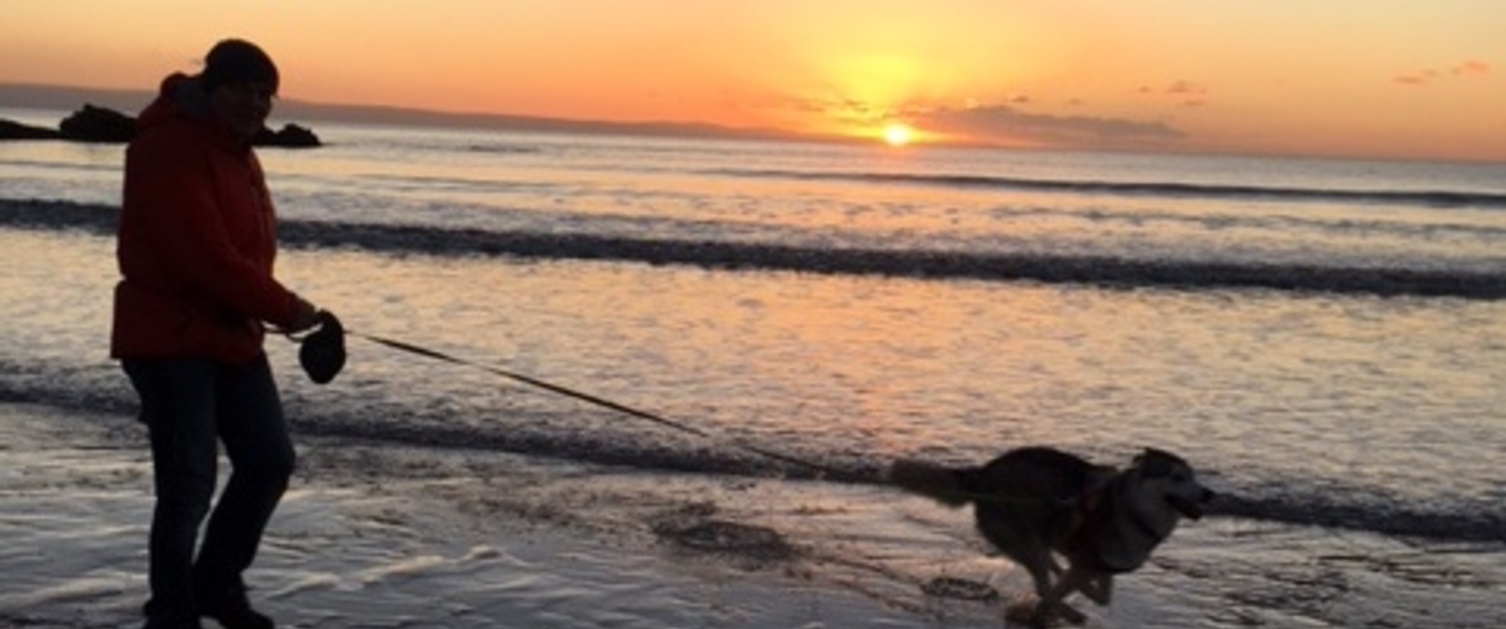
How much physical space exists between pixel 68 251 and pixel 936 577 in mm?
17074

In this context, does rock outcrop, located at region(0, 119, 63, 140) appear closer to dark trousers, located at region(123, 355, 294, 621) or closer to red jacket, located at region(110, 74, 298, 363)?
dark trousers, located at region(123, 355, 294, 621)

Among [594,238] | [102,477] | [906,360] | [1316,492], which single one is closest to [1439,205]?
[594,238]

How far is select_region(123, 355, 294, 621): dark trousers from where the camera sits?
434cm

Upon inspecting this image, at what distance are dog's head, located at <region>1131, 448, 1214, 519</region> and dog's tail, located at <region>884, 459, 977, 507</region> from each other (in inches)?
29.4

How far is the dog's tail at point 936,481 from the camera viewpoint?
563 centimetres

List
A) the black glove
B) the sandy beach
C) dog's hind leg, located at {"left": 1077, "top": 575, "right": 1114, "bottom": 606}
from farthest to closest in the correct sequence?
dog's hind leg, located at {"left": 1077, "top": 575, "right": 1114, "bottom": 606}
the sandy beach
the black glove

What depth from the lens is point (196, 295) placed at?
4.27m

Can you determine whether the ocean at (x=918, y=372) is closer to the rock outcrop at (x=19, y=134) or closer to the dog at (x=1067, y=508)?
the dog at (x=1067, y=508)

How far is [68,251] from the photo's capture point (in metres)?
19.8

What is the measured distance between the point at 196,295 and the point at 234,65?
→ 676mm

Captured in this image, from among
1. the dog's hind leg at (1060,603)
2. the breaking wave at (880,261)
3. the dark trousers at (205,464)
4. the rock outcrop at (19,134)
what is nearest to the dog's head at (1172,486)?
the dog's hind leg at (1060,603)

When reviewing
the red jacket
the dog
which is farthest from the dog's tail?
the red jacket

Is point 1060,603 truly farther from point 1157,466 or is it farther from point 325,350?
point 325,350

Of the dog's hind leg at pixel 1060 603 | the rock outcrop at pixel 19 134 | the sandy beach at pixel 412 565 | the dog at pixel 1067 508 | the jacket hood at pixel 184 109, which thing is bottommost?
the sandy beach at pixel 412 565
